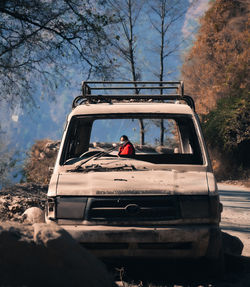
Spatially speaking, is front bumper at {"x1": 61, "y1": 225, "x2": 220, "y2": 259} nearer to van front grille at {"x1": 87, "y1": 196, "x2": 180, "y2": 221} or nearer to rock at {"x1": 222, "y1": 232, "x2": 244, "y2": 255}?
van front grille at {"x1": 87, "y1": 196, "x2": 180, "y2": 221}

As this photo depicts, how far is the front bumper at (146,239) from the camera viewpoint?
197 inches

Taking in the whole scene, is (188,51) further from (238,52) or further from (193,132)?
(193,132)

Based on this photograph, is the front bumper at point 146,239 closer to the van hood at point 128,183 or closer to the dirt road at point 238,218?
the van hood at point 128,183

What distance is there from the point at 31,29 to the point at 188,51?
26.4 meters

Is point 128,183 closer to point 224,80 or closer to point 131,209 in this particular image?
point 131,209

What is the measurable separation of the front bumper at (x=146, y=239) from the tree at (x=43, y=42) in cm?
972

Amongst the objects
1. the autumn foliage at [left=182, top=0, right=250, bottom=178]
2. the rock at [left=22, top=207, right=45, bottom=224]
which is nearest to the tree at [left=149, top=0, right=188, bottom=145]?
the autumn foliage at [left=182, top=0, right=250, bottom=178]

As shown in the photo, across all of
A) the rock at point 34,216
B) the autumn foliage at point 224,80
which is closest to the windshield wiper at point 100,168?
the rock at point 34,216

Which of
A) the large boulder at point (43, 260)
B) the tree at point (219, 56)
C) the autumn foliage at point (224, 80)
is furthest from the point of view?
the tree at point (219, 56)

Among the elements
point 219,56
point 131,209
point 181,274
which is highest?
point 219,56

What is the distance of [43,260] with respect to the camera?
13.1 feet

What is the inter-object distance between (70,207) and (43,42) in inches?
383

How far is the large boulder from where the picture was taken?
388cm

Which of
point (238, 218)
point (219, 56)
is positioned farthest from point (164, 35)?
point (238, 218)
